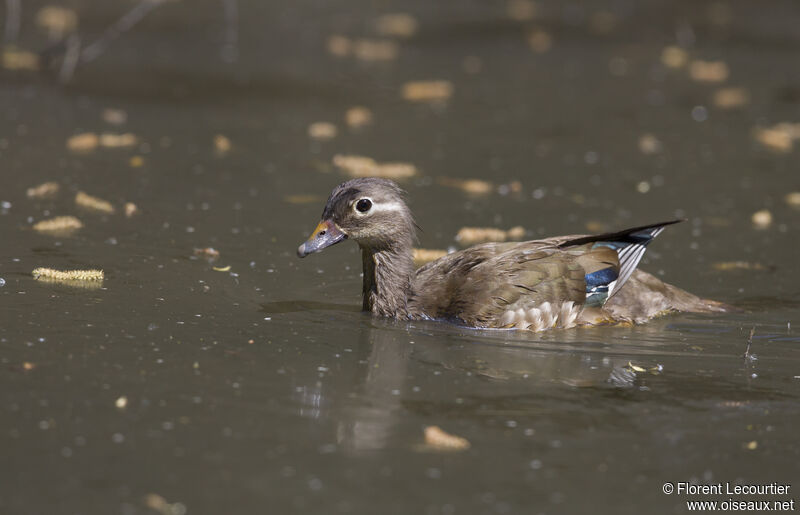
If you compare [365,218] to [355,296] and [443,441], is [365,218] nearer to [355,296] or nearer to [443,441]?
[355,296]

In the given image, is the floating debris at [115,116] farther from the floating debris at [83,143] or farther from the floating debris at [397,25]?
the floating debris at [397,25]

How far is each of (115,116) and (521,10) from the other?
376 inches

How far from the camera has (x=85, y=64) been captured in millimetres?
15820

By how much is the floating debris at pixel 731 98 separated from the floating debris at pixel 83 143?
27.2 ft

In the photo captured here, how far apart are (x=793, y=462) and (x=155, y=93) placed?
10603 mm

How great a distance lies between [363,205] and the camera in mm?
8320

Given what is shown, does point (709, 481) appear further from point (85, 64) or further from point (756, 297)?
point (85, 64)

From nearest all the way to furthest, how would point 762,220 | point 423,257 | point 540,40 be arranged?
point 423,257
point 762,220
point 540,40

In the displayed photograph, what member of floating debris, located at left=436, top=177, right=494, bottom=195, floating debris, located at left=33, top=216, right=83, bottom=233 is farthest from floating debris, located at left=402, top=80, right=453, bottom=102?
floating debris, located at left=33, top=216, right=83, bottom=233

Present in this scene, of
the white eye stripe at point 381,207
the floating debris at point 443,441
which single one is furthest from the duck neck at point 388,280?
the floating debris at point 443,441

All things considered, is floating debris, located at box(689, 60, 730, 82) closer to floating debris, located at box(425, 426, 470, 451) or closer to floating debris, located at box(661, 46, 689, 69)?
floating debris, located at box(661, 46, 689, 69)

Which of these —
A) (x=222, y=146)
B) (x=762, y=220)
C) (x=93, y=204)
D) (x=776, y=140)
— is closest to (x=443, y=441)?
(x=93, y=204)

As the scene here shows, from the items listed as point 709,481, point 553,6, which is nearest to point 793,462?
point 709,481

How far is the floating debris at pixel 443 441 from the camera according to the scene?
229 inches
